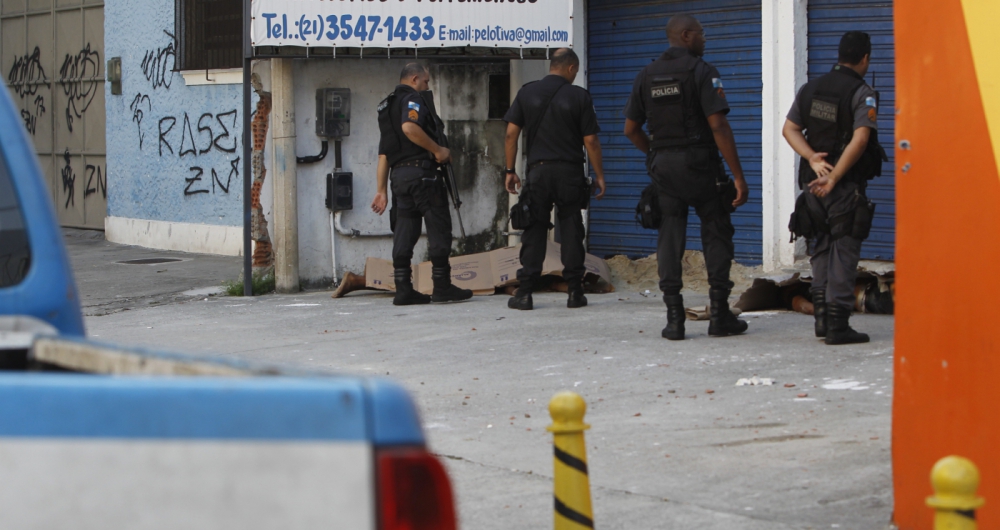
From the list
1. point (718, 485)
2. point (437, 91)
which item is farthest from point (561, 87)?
point (718, 485)

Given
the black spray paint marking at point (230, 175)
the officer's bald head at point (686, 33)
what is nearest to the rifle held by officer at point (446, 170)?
the officer's bald head at point (686, 33)

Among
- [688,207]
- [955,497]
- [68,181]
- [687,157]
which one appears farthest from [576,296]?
[68,181]

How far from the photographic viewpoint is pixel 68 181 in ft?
57.3

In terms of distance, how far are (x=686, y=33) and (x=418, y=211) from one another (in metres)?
2.80

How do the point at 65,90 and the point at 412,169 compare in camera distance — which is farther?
the point at 65,90

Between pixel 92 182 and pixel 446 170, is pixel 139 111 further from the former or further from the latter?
pixel 446 170

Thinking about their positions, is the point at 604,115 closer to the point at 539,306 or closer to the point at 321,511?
the point at 539,306

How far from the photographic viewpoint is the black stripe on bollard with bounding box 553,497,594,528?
124 inches

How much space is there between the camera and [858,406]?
5391 millimetres

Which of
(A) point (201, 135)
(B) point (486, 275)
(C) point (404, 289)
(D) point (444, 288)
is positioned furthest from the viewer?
(A) point (201, 135)

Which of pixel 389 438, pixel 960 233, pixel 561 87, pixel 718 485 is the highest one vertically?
pixel 561 87

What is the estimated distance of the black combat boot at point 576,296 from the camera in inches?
346

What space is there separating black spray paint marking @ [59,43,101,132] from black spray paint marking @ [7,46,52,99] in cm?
58

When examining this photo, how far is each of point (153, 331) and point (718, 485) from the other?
206 inches
